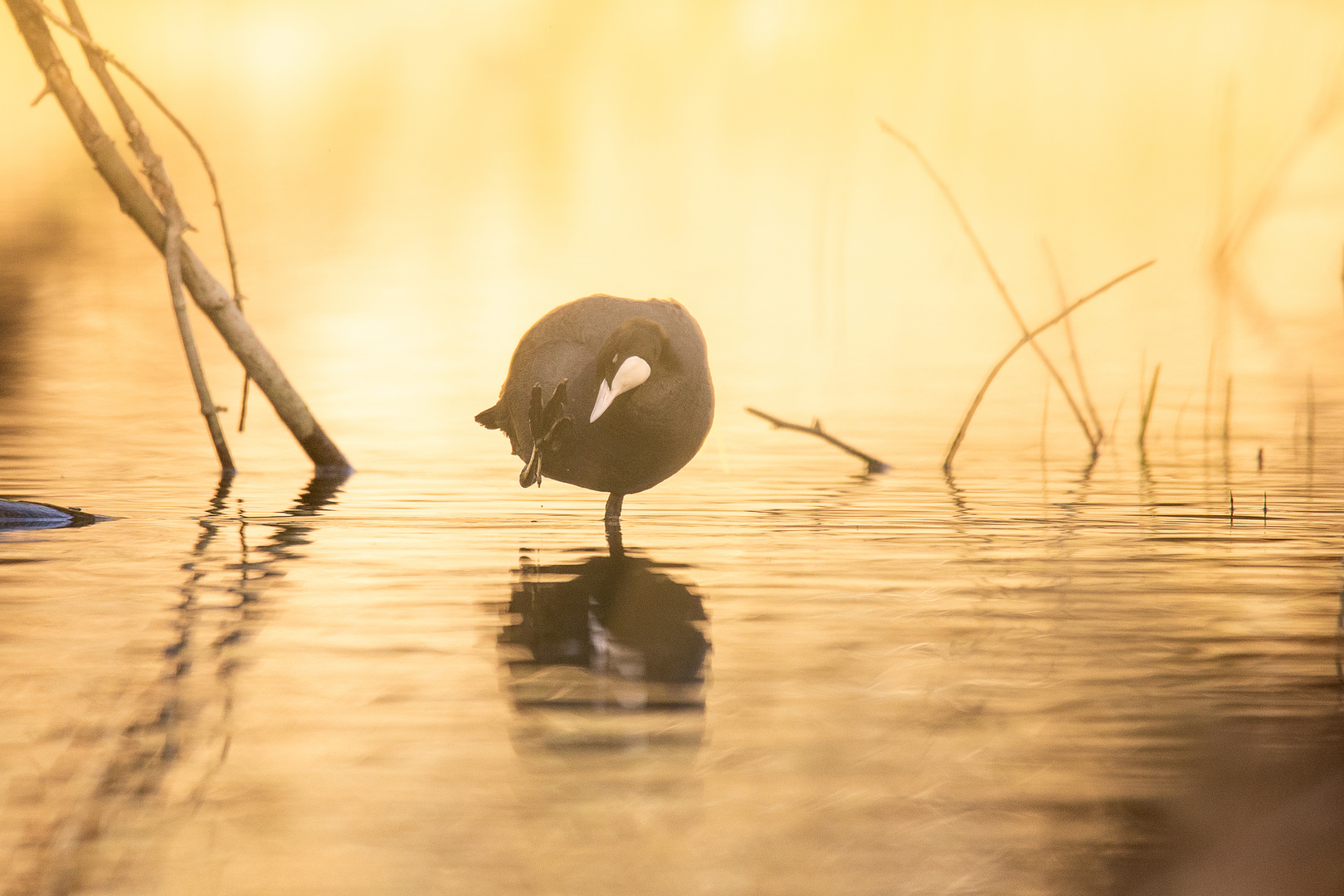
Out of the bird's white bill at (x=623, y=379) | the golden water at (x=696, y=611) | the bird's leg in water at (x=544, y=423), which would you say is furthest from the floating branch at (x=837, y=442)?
the bird's white bill at (x=623, y=379)

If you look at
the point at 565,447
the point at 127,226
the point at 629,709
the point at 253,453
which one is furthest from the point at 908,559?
the point at 127,226

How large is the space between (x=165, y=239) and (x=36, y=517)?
206 cm

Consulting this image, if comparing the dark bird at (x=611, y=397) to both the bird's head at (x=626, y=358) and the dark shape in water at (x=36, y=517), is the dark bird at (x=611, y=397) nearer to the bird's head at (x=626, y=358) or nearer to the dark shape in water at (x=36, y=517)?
the bird's head at (x=626, y=358)

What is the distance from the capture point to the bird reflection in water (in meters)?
4.89

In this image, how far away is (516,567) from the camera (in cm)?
723

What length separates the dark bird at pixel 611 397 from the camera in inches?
292

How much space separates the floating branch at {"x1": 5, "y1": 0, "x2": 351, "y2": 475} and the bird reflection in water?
3072 mm

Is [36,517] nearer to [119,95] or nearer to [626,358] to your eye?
[119,95]

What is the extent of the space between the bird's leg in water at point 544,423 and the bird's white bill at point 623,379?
11.4 inches

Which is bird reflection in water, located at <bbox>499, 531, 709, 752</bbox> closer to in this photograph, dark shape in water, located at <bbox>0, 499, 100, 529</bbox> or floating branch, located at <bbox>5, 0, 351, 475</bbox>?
dark shape in water, located at <bbox>0, 499, 100, 529</bbox>

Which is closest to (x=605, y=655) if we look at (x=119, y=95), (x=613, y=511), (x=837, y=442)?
(x=613, y=511)

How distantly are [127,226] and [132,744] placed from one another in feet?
98.8

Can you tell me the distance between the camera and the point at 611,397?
287 inches

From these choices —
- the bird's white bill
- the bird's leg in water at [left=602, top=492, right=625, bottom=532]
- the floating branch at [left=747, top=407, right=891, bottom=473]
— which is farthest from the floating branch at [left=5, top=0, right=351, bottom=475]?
the bird's white bill
